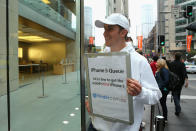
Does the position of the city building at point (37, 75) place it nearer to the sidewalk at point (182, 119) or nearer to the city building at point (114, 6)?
the sidewalk at point (182, 119)

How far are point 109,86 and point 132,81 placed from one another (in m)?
0.20

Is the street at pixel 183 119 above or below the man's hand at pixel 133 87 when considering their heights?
below

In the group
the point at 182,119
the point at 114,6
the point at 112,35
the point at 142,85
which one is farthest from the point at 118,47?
the point at 114,6

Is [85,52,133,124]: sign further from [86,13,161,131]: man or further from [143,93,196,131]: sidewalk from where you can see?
[143,93,196,131]: sidewalk

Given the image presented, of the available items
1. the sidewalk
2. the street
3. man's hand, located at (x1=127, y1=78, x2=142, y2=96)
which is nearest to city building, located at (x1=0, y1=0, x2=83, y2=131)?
man's hand, located at (x1=127, y1=78, x2=142, y2=96)

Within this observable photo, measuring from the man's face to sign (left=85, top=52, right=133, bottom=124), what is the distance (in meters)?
0.29

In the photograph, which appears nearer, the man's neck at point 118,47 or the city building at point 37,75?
the man's neck at point 118,47

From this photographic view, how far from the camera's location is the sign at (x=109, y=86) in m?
1.21

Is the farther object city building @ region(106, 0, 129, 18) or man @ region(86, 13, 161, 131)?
city building @ region(106, 0, 129, 18)

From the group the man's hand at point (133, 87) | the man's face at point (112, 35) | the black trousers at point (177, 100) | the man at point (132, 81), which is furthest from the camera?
the black trousers at point (177, 100)

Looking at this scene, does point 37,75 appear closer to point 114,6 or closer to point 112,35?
point 112,35

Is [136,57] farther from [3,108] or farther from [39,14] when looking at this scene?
[39,14]

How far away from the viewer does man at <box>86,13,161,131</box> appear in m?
1.28

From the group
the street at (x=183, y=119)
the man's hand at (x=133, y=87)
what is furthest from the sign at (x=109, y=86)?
the street at (x=183, y=119)
